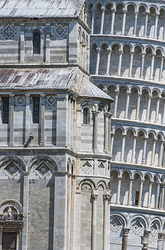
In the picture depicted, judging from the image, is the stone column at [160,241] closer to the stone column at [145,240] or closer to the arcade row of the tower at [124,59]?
the stone column at [145,240]

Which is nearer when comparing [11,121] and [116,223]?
[11,121]

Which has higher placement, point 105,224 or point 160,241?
point 160,241

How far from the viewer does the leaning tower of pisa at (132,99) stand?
10006cm

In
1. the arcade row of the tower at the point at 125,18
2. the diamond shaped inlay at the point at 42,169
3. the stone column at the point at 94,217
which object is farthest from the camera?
the arcade row of the tower at the point at 125,18

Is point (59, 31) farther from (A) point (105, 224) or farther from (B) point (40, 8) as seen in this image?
(A) point (105, 224)

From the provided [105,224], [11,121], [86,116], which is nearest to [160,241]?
[105,224]

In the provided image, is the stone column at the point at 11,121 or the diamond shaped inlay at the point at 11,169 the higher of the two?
the stone column at the point at 11,121

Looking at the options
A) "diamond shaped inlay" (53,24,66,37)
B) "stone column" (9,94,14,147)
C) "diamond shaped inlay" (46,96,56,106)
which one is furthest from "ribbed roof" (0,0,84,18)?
"stone column" (9,94,14,147)

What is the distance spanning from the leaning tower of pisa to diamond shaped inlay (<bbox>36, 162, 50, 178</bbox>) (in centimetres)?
3600

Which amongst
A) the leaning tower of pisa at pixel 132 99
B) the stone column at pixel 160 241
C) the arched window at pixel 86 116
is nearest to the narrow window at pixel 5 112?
the arched window at pixel 86 116

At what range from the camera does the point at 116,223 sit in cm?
9975

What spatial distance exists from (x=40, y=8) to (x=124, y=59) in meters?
33.1

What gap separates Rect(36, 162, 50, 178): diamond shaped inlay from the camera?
210 ft

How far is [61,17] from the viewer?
221 feet
